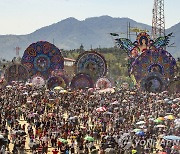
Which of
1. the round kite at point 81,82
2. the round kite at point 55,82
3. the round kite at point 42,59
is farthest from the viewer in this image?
the round kite at point 42,59

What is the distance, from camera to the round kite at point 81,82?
4753cm

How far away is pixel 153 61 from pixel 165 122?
2706cm

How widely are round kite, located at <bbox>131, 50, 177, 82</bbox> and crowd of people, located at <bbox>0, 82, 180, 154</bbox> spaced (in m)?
12.5

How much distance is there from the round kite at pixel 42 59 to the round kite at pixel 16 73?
266 cm

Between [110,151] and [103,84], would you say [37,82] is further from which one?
[110,151]

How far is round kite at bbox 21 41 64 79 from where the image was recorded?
5587cm

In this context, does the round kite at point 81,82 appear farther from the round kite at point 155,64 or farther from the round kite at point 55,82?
the round kite at point 155,64

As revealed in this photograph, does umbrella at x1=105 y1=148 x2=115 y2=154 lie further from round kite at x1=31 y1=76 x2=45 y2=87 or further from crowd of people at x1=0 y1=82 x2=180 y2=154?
round kite at x1=31 y1=76 x2=45 y2=87

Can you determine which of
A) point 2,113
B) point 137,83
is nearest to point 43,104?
point 2,113

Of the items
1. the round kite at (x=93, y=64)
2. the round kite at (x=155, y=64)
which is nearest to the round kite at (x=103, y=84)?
the round kite at (x=155, y=64)

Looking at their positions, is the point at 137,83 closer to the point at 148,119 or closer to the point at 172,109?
the point at 172,109

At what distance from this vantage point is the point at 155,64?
168ft

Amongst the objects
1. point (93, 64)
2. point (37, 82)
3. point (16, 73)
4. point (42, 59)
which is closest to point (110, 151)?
point (37, 82)

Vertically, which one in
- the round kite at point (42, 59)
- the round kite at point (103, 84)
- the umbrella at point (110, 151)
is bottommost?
the umbrella at point (110, 151)
